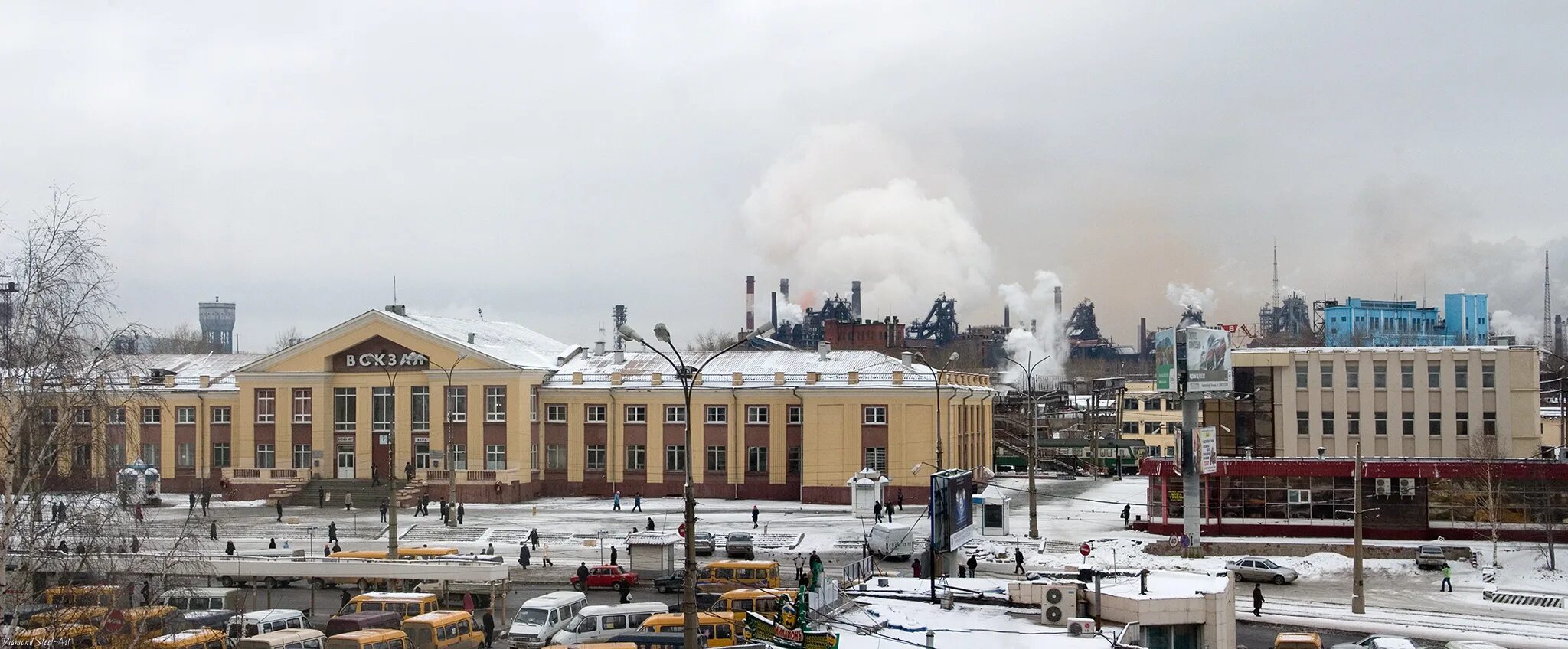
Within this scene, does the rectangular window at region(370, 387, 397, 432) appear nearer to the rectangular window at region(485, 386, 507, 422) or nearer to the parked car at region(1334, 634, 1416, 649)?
the rectangular window at region(485, 386, 507, 422)

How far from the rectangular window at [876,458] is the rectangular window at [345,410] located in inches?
1099

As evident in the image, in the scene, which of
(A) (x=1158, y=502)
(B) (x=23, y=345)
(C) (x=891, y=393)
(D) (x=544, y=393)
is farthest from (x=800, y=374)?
(B) (x=23, y=345)

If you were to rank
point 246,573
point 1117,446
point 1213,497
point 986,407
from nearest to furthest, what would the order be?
point 246,573
point 1213,497
point 986,407
point 1117,446

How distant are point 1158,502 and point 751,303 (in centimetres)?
11437

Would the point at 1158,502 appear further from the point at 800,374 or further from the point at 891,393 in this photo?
the point at 800,374

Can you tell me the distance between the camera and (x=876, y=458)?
2852 inches

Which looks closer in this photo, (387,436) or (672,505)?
(672,505)

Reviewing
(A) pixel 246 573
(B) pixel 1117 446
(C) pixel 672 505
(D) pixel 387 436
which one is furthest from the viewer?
(B) pixel 1117 446

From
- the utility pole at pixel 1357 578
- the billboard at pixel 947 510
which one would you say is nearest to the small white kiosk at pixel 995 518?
the utility pole at pixel 1357 578

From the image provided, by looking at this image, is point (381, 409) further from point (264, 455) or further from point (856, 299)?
point (856, 299)

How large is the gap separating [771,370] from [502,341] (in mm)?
17020

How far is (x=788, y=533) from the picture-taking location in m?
60.2

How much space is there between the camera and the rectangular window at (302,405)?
76.8 m

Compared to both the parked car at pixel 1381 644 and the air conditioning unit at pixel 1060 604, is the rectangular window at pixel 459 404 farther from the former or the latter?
the air conditioning unit at pixel 1060 604
